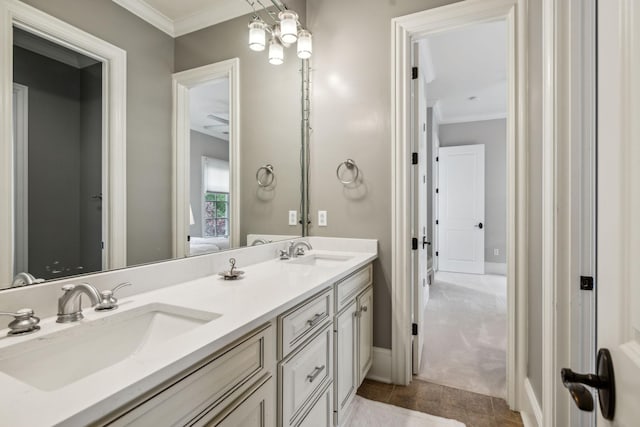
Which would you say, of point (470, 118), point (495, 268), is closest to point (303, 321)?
point (495, 268)

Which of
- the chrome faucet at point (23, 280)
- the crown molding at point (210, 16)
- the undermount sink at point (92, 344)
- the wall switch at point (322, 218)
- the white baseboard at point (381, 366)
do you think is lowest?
the white baseboard at point (381, 366)

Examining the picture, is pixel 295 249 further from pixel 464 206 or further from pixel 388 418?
pixel 464 206

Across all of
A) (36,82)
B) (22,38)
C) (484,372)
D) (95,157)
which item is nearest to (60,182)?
(95,157)

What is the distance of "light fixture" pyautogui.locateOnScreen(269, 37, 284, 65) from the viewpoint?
79.7 inches

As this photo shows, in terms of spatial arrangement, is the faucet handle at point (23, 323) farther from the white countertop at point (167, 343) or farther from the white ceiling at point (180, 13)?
the white ceiling at point (180, 13)

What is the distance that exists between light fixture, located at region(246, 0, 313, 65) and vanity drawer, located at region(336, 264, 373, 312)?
149 cm

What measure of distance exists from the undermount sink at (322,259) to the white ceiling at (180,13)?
135cm

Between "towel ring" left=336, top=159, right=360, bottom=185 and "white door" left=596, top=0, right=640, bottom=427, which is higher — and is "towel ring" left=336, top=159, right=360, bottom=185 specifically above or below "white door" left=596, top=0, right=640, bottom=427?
above

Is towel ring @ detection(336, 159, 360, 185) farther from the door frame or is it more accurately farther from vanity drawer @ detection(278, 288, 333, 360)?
vanity drawer @ detection(278, 288, 333, 360)

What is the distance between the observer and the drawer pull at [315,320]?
126cm

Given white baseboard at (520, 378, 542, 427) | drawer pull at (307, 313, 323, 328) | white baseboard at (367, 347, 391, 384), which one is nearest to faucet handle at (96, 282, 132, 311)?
drawer pull at (307, 313, 323, 328)

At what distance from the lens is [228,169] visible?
1.71 m

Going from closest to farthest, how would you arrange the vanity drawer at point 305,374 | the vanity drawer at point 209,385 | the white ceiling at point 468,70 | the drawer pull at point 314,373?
the vanity drawer at point 209,385 < the vanity drawer at point 305,374 < the drawer pull at point 314,373 < the white ceiling at point 468,70

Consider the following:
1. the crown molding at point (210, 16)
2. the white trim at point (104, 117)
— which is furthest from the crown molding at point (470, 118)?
the white trim at point (104, 117)
